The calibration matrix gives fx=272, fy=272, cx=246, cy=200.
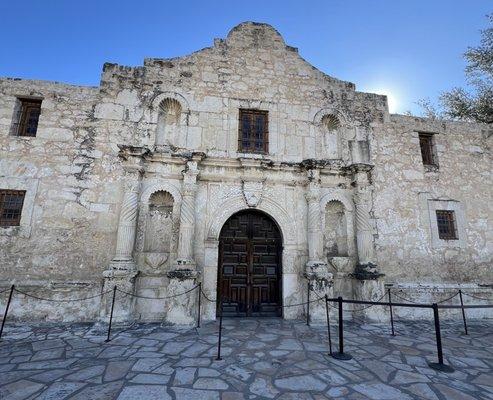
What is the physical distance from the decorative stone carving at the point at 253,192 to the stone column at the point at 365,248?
2468mm

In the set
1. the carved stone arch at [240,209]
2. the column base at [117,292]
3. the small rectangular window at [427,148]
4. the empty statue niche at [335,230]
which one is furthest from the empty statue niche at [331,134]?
the column base at [117,292]

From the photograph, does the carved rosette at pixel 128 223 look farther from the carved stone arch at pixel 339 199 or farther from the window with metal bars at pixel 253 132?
the carved stone arch at pixel 339 199

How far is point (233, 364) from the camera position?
376 cm

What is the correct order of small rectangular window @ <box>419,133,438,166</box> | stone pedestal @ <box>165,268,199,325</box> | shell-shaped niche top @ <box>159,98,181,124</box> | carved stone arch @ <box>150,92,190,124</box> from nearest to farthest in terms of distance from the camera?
1. stone pedestal @ <box>165,268,199,325</box>
2. carved stone arch @ <box>150,92,190,124</box>
3. shell-shaped niche top @ <box>159,98,181,124</box>
4. small rectangular window @ <box>419,133,438,166</box>

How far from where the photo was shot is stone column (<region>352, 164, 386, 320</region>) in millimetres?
6266

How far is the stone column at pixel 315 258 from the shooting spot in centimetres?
601

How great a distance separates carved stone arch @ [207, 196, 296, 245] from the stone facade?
3 cm

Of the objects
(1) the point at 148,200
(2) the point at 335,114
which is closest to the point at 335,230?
(2) the point at 335,114

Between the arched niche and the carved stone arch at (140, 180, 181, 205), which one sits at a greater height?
the arched niche

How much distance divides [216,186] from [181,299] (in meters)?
2.68

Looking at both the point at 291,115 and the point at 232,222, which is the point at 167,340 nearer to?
the point at 232,222

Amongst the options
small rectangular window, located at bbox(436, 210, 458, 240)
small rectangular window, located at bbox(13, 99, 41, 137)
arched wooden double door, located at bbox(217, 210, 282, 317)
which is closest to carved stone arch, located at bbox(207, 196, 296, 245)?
arched wooden double door, located at bbox(217, 210, 282, 317)

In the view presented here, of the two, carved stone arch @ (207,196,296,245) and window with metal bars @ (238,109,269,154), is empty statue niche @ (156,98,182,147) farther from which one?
carved stone arch @ (207,196,296,245)

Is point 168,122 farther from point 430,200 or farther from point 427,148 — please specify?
point 427,148
